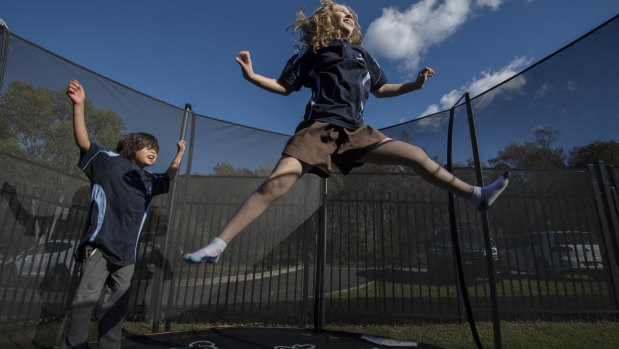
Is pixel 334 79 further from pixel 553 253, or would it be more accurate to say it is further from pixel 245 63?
pixel 553 253

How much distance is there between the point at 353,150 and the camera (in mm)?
1222

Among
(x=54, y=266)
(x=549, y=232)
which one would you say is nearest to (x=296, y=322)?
(x=54, y=266)

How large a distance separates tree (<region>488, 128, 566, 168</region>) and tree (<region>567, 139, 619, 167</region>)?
5 cm

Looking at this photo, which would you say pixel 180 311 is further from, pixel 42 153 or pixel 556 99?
pixel 556 99

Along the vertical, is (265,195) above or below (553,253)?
above

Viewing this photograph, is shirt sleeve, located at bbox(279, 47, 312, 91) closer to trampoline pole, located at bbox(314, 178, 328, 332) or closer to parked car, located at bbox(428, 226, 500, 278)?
parked car, located at bbox(428, 226, 500, 278)

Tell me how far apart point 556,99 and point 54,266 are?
9.60 feet

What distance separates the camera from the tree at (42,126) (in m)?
1.57

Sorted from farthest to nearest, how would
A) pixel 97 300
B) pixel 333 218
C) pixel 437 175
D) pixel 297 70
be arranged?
pixel 333 218 < pixel 97 300 < pixel 297 70 < pixel 437 175

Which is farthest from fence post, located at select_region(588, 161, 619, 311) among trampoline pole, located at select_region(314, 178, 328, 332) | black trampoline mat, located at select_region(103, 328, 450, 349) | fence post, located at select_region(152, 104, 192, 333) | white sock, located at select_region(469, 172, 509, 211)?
fence post, located at select_region(152, 104, 192, 333)

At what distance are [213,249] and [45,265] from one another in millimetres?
1519

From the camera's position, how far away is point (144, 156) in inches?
73.3

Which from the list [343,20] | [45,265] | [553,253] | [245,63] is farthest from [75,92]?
[553,253]

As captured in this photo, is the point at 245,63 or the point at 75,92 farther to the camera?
the point at 75,92
